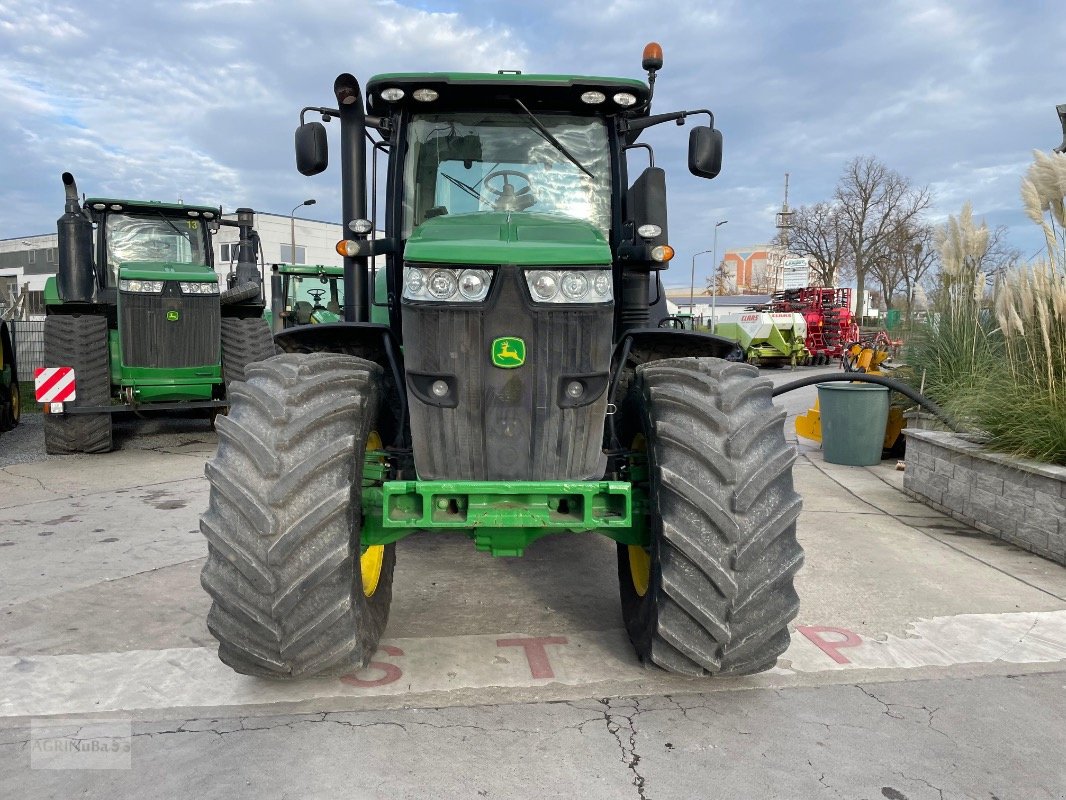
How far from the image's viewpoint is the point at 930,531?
596 centimetres

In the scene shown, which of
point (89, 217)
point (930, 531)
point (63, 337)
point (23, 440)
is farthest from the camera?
point (23, 440)

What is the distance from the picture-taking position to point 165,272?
9.21m

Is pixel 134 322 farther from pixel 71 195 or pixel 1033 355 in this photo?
pixel 1033 355

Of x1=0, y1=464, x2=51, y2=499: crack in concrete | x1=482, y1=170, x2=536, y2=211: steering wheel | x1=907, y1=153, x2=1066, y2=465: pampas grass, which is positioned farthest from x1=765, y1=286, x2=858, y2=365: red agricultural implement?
x1=482, y1=170, x2=536, y2=211: steering wheel

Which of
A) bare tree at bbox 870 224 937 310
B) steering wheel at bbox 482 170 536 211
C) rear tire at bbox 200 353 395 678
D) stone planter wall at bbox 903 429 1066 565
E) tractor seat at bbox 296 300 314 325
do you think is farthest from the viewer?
bare tree at bbox 870 224 937 310

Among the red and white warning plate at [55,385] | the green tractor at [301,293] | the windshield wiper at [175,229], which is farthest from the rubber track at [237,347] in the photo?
the green tractor at [301,293]

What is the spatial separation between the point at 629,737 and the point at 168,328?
8020 mm

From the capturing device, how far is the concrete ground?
266cm

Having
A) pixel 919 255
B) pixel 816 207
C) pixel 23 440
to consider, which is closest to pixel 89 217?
pixel 23 440

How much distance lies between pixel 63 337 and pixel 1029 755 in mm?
9358

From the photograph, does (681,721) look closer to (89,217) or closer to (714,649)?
(714,649)

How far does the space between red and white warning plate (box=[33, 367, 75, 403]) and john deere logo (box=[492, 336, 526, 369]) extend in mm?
7359

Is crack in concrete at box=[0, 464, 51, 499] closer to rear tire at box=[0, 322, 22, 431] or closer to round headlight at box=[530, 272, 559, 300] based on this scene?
rear tire at box=[0, 322, 22, 431]

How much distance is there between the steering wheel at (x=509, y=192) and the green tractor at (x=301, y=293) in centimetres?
1136
